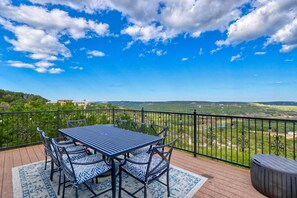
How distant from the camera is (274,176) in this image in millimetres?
1794

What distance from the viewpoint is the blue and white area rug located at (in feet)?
6.61

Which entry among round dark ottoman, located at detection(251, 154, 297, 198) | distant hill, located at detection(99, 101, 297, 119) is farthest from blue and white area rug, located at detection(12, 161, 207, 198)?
distant hill, located at detection(99, 101, 297, 119)

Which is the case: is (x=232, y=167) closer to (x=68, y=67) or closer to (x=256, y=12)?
(x=256, y=12)

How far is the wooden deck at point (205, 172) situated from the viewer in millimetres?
2034

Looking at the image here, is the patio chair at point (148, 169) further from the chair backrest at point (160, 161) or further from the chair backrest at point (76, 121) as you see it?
the chair backrest at point (76, 121)

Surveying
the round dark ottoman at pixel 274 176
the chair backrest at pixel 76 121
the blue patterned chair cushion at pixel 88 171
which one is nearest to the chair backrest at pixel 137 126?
the blue patterned chair cushion at pixel 88 171

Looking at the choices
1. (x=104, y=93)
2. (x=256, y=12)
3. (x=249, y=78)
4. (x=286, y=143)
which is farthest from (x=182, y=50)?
(x=286, y=143)

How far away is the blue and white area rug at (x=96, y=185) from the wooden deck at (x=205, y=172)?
108 mm

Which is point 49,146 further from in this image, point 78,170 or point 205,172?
point 205,172

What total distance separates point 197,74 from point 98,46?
331 inches

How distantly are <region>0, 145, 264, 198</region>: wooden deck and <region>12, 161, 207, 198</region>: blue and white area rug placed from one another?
4.2 inches

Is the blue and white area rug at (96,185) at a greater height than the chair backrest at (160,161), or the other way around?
the chair backrest at (160,161)

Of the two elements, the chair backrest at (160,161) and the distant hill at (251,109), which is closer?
the chair backrest at (160,161)

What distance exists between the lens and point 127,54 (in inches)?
386
